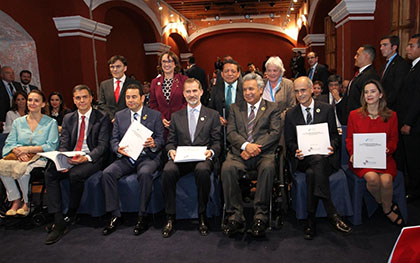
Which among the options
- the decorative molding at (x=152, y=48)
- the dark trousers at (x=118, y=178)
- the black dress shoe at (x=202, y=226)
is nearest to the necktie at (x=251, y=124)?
the black dress shoe at (x=202, y=226)

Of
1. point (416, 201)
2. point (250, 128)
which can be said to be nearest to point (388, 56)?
point (416, 201)

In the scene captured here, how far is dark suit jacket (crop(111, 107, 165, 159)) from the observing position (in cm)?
361

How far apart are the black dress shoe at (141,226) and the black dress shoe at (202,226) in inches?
22.4

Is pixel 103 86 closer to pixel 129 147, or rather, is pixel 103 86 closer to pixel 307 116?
pixel 129 147

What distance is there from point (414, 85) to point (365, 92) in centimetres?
82

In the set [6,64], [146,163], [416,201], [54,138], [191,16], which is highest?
[191,16]

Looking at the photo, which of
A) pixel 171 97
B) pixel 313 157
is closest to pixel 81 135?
pixel 171 97

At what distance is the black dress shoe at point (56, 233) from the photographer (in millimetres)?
3100

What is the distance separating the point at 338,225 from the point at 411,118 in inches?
61.3

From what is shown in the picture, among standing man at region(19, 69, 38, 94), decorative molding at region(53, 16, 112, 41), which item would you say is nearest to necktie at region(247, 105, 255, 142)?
standing man at region(19, 69, 38, 94)

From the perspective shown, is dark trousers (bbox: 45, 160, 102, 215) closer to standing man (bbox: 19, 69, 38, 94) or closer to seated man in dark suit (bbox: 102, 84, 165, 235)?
seated man in dark suit (bbox: 102, 84, 165, 235)

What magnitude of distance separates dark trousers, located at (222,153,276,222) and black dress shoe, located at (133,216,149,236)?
2.90 feet

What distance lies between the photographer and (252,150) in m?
3.21

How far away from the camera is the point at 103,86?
428 cm
